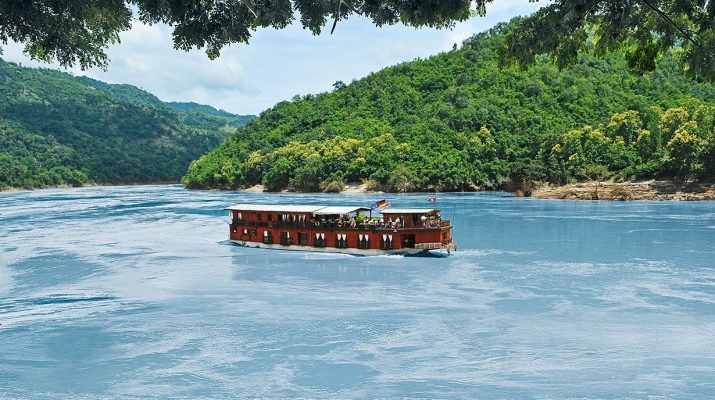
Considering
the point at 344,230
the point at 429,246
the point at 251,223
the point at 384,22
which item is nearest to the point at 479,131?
the point at 251,223

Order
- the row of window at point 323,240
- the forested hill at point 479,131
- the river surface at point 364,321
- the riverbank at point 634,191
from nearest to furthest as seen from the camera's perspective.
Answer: the river surface at point 364,321 < the row of window at point 323,240 < the riverbank at point 634,191 < the forested hill at point 479,131

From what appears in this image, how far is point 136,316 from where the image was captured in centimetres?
2742

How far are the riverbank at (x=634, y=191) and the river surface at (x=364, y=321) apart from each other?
132 ft

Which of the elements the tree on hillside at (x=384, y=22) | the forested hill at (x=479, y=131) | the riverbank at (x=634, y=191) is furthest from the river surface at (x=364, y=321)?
the forested hill at (x=479, y=131)

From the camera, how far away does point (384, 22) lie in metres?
14.0

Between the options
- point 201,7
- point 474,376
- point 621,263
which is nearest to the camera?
point 201,7

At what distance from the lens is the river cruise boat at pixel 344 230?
44.1 metres

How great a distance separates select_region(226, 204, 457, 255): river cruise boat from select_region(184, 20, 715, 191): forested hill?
5973 centimetres

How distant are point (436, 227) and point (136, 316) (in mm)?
22956

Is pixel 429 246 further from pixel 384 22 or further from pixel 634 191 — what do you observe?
pixel 634 191

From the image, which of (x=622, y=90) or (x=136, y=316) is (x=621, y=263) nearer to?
(x=136, y=316)

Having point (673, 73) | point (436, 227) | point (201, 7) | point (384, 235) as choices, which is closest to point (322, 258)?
point (384, 235)

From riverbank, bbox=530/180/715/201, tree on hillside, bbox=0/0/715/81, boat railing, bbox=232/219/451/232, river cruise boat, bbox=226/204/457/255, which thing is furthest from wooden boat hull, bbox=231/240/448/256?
riverbank, bbox=530/180/715/201

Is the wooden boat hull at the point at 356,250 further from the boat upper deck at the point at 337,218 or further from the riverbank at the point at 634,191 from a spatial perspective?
the riverbank at the point at 634,191
